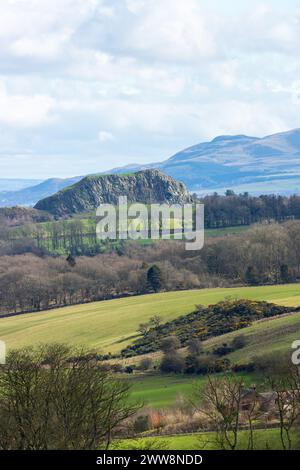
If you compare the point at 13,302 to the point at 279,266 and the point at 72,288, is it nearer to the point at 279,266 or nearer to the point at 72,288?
the point at 72,288

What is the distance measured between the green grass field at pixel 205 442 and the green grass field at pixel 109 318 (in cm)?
4170

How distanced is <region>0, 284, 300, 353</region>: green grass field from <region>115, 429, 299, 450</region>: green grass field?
41695 mm

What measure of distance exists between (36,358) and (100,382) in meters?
4.32

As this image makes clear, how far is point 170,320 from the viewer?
8862cm

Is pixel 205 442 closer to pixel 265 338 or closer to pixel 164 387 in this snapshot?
pixel 164 387

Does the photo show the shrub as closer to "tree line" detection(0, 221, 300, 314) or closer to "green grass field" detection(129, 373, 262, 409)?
"green grass field" detection(129, 373, 262, 409)

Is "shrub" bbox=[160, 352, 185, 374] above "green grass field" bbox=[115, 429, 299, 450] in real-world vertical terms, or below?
below

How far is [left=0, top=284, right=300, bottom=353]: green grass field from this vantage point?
84.1m

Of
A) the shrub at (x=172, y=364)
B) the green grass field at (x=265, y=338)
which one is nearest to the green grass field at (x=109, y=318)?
the green grass field at (x=265, y=338)

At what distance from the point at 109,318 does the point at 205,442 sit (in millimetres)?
61904

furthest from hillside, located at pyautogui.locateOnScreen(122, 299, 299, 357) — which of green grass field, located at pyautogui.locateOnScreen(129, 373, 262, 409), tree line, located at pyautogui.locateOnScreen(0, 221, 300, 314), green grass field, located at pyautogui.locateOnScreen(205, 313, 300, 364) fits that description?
tree line, located at pyautogui.locateOnScreen(0, 221, 300, 314)

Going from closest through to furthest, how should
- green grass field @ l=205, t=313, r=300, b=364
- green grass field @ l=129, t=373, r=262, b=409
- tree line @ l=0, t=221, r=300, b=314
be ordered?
green grass field @ l=129, t=373, r=262, b=409 → green grass field @ l=205, t=313, r=300, b=364 → tree line @ l=0, t=221, r=300, b=314

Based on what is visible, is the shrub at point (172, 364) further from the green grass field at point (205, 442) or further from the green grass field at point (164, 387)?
the green grass field at point (205, 442)

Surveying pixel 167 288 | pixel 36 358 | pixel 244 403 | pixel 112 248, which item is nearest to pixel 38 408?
pixel 36 358
